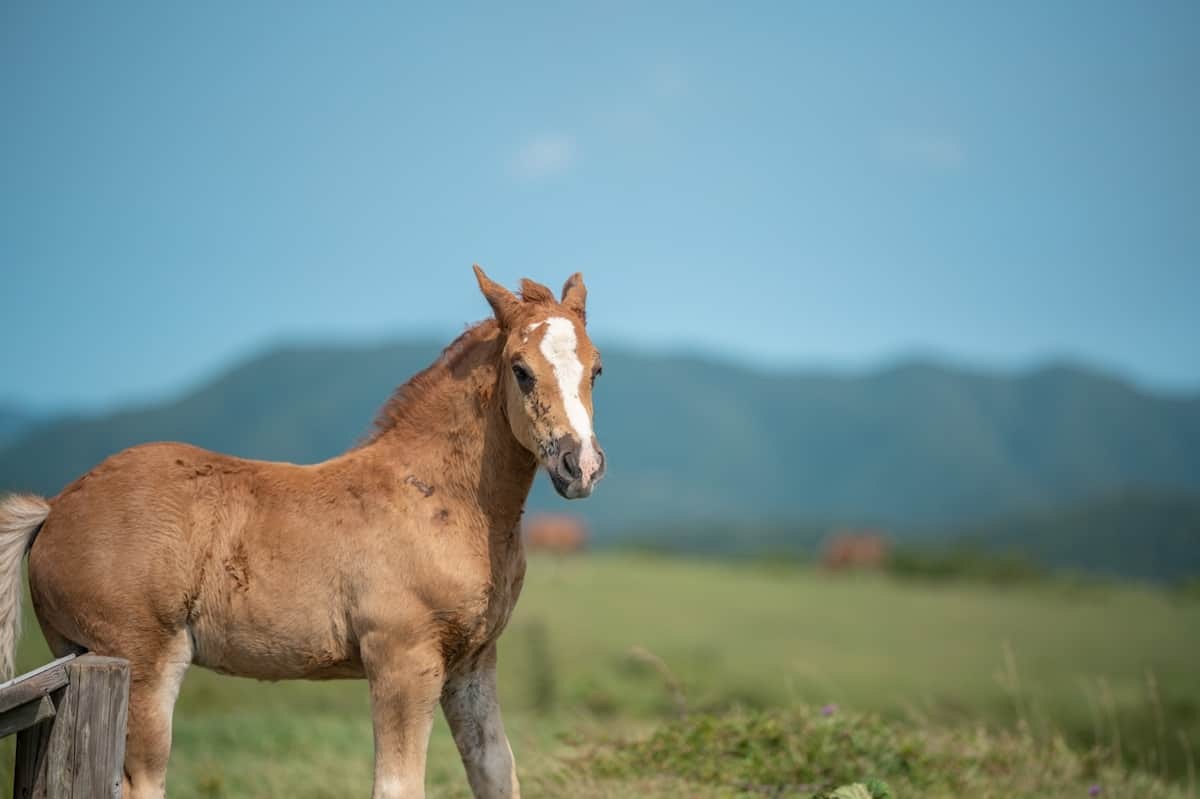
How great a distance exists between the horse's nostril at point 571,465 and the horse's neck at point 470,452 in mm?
602

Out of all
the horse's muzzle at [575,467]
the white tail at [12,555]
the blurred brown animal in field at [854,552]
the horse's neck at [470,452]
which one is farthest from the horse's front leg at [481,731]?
the blurred brown animal in field at [854,552]

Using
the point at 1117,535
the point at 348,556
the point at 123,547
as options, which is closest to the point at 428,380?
the point at 348,556

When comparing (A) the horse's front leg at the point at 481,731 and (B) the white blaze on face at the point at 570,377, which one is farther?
(A) the horse's front leg at the point at 481,731

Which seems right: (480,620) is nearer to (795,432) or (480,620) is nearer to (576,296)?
(576,296)

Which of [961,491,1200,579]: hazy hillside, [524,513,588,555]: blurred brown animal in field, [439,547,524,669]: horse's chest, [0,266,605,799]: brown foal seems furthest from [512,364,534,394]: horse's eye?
[961,491,1200,579]: hazy hillside

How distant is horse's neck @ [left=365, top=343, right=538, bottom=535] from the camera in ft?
14.5

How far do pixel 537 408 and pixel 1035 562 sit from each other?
937 inches

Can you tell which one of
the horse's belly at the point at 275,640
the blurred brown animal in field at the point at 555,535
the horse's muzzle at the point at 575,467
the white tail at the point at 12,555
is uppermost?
the horse's muzzle at the point at 575,467

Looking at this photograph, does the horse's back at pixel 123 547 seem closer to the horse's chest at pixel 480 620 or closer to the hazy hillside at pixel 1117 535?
the horse's chest at pixel 480 620

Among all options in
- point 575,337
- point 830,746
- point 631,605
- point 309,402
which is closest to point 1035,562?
point 631,605

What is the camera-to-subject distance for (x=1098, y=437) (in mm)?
65250

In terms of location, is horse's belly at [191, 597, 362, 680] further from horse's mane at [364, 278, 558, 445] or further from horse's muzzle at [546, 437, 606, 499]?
horse's muzzle at [546, 437, 606, 499]

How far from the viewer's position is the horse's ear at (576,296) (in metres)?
4.55

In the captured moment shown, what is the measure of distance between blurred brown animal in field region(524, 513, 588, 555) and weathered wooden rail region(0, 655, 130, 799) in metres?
22.7
